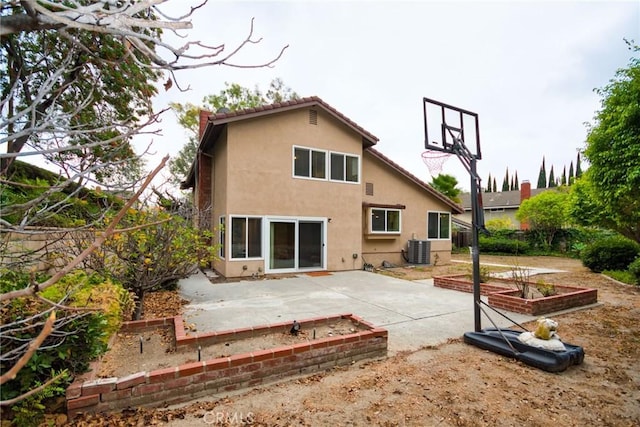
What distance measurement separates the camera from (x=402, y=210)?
14703 millimetres

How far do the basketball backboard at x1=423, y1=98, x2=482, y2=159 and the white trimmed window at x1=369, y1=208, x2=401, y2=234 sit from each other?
7871mm

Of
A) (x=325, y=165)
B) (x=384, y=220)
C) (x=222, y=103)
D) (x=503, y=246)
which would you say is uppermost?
(x=222, y=103)

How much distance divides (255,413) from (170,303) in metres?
4.73

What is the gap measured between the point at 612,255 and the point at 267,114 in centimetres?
1454

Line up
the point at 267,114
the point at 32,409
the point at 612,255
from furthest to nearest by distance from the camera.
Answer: the point at 612,255
the point at 267,114
the point at 32,409

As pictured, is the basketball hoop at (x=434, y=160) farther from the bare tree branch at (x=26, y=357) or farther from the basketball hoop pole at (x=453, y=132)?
the bare tree branch at (x=26, y=357)

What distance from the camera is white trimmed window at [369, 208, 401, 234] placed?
13.7 metres

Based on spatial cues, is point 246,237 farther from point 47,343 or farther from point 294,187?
point 47,343

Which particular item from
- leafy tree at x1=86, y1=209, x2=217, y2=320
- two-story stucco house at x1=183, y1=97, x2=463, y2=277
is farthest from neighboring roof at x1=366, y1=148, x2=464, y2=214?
leafy tree at x1=86, y1=209, x2=217, y2=320

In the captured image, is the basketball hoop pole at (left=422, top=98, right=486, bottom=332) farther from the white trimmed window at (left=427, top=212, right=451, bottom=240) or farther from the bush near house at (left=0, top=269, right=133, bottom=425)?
the white trimmed window at (left=427, top=212, right=451, bottom=240)

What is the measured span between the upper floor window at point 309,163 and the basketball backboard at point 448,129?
6562 millimetres

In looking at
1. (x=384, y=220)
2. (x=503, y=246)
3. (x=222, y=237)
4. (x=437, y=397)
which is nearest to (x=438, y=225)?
(x=384, y=220)

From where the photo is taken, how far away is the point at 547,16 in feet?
23.6

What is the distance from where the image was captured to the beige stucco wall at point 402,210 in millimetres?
13945
